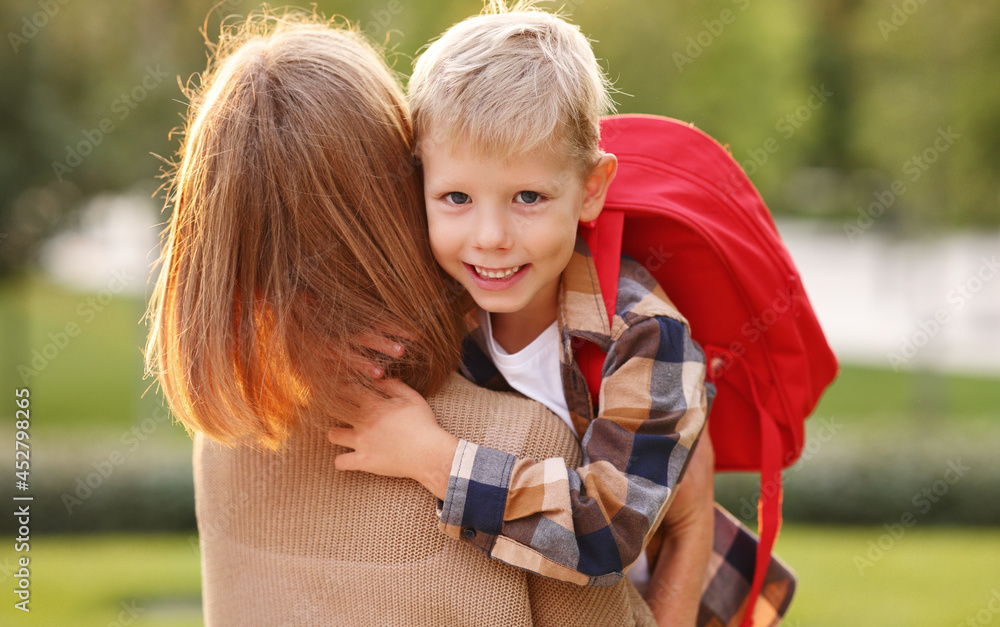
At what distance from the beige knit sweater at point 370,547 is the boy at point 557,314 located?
0.06 meters

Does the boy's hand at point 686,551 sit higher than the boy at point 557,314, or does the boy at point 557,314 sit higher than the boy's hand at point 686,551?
the boy at point 557,314

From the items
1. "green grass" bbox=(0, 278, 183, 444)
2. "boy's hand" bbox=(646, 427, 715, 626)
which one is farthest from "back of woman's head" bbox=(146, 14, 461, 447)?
"green grass" bbox=(0, 278, 183, 444)

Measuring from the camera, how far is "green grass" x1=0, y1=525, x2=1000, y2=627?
561cm

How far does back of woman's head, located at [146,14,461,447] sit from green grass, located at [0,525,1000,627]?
464 centimetres

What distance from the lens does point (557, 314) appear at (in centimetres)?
195

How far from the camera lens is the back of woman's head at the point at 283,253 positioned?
5.37ft

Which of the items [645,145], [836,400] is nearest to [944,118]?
[836,400]

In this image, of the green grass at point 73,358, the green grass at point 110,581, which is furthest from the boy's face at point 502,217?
the green grass at point 73,358

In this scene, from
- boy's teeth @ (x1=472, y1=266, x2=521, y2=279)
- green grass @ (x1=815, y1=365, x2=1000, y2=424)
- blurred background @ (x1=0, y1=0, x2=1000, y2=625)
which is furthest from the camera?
green grass @ (x1=815, y1=365, x2=1000, y2=424)

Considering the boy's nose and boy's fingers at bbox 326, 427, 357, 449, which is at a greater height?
the boy's nose

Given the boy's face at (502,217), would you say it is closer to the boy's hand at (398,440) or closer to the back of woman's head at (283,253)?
the back of woman's head at (283,253)

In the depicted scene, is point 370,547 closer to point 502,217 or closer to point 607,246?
point 502,217

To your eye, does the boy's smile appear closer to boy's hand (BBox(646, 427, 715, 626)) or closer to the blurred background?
boy's hand (BBox(646, 427, 715, 626))

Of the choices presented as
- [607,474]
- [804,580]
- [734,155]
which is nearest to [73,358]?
[734,155]
